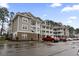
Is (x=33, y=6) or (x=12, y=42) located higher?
(x=33, y=6)

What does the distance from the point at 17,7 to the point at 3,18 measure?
1.27ft

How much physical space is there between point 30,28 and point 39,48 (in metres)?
0.49

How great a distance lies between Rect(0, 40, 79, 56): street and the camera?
575 cm

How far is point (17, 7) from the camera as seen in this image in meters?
5.79

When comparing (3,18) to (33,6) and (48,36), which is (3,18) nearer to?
(33,6)

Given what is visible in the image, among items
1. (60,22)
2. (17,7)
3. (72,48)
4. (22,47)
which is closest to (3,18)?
(17,7)

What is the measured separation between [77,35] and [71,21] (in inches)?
15.2

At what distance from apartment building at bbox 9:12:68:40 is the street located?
16 centimetres

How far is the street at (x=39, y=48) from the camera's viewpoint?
18.9ft

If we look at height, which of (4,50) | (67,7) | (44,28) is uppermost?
(67,7)

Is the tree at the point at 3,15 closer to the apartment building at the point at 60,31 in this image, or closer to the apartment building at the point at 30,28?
the apartment building at the point at 30,28

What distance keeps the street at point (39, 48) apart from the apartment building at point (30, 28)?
0.16 m

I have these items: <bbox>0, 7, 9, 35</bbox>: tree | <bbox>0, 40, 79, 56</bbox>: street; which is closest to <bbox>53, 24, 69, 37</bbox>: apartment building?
<bbox>0, 40, 79, 56</bbox>: street

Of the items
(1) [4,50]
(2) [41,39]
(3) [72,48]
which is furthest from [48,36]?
(1) [4,50]
